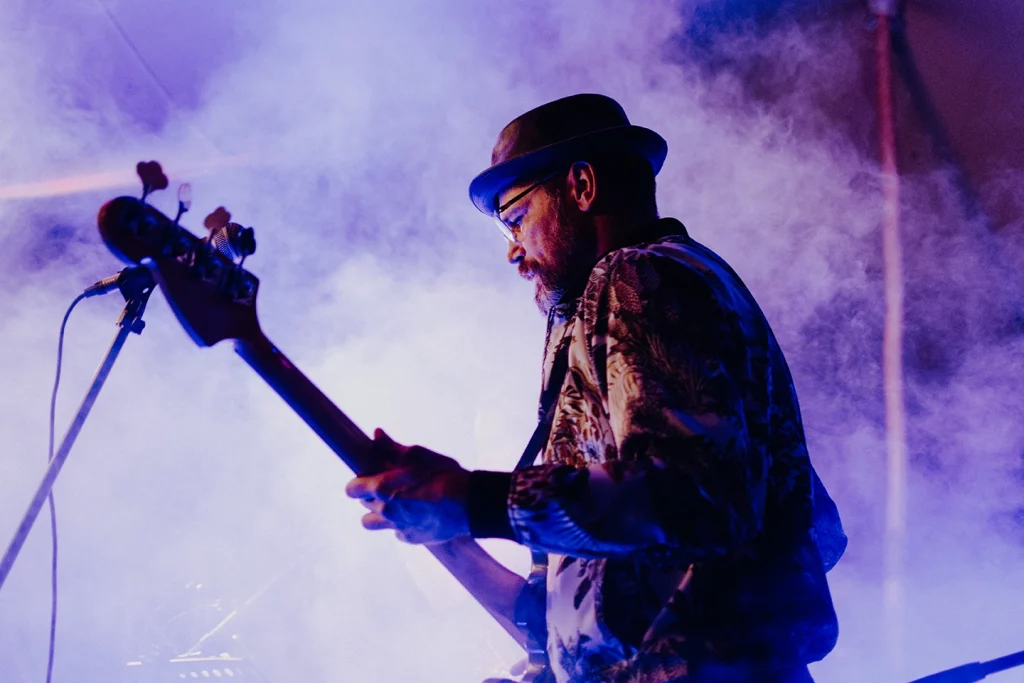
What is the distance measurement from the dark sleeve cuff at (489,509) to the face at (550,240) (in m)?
0.89

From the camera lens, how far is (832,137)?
4.33 metres

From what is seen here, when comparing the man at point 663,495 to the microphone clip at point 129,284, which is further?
the microphone clip at point 129,284

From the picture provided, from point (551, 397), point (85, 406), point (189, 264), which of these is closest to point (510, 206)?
point (551, 397)

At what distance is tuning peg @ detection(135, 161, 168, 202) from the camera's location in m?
1.65

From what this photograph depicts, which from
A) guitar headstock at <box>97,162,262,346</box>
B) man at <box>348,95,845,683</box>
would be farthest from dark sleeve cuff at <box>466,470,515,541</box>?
guitar headstock at <box>97,162,262,346</box>

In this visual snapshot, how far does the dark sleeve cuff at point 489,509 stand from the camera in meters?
1.25

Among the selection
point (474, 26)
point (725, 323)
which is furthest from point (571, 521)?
point (474, 26)

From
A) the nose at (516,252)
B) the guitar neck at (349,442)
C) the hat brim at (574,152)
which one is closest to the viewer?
the guitar neck at (349,442)

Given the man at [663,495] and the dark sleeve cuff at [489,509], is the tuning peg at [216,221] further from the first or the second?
the dark sleeve cuff at [489,509]

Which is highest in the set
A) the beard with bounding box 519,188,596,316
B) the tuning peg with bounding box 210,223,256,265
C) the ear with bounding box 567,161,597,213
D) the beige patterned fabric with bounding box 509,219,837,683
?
the tuning peg with bounding box 210,223,256,265

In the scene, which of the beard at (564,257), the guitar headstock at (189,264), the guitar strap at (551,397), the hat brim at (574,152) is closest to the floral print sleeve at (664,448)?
the guitar strap at (551,397)

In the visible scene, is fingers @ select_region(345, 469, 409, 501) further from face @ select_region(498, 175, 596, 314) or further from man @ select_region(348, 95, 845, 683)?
face @ select_region(498, 175, 596, 314)

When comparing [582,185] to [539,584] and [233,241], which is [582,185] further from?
[539,584]

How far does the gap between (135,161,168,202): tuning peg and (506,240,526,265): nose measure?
3.29 feet
